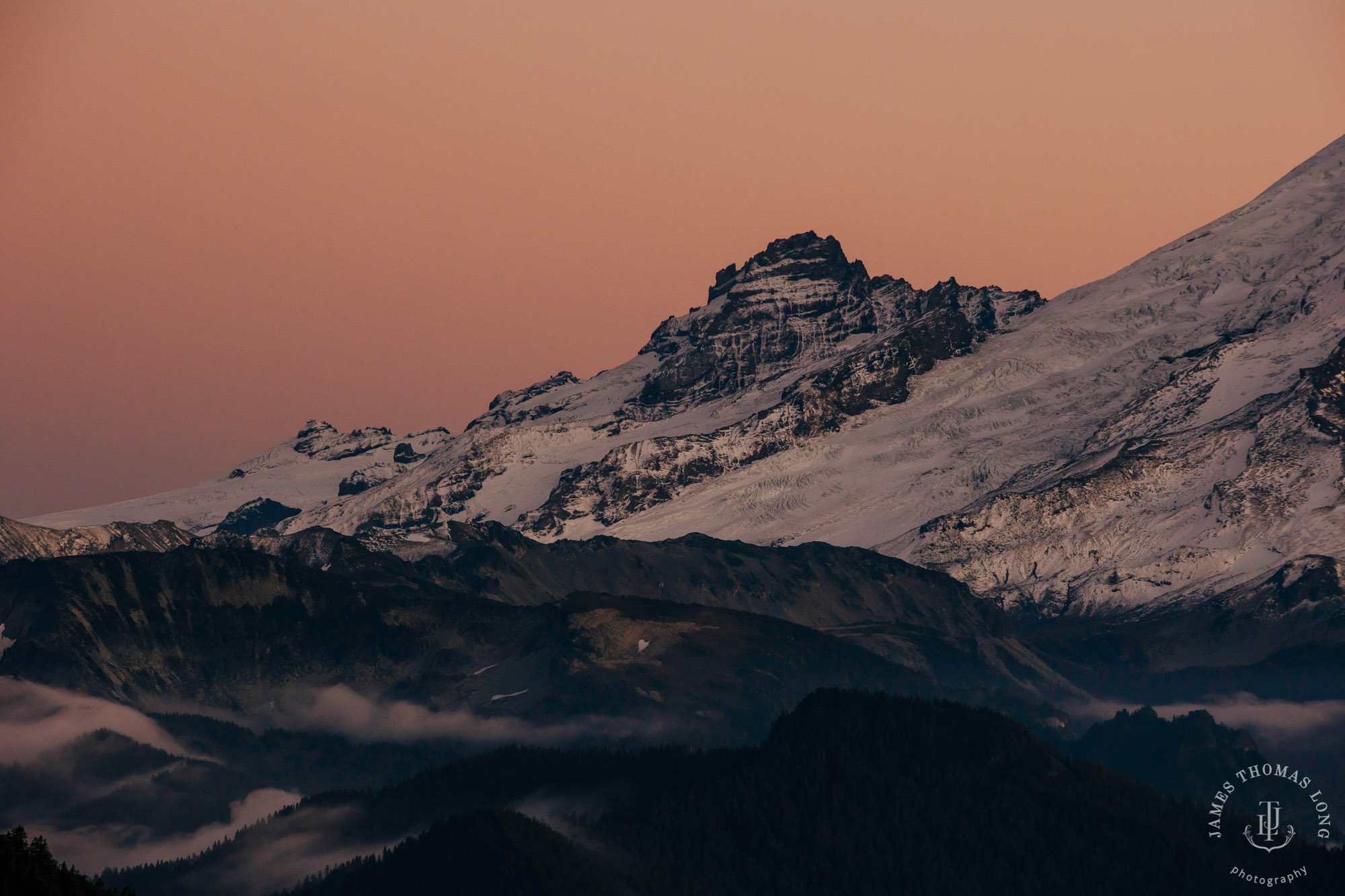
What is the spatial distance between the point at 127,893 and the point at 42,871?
8097mm

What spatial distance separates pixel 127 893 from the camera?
187625 mm

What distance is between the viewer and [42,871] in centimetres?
18375
